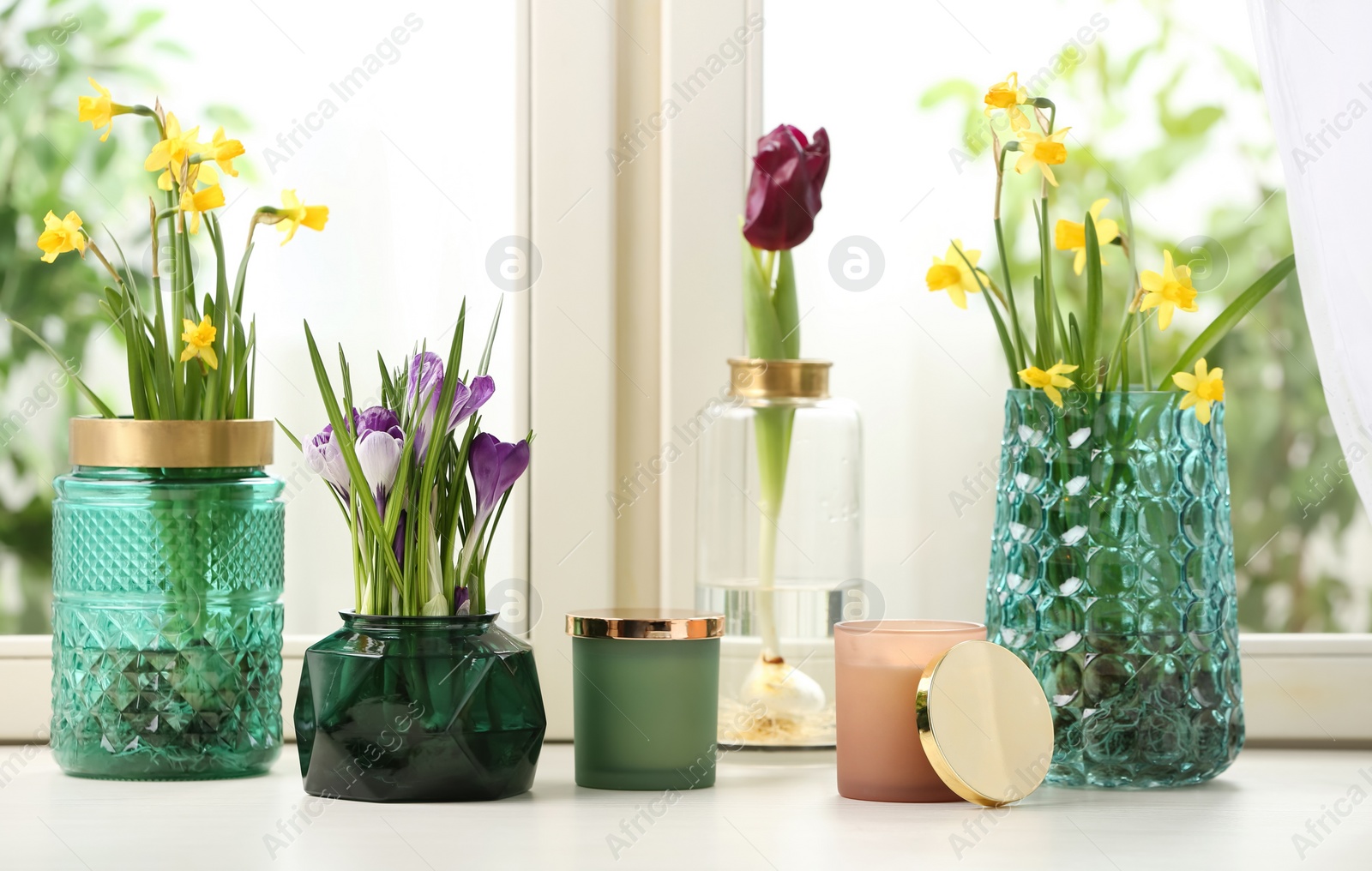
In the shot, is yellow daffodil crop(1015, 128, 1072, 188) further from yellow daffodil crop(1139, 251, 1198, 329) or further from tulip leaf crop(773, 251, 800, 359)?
tulip leaf crop(773, 251, 800, 359)

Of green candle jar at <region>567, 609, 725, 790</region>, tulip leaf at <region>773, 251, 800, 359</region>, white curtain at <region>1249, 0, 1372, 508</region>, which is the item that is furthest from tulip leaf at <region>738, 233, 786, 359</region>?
white curtain at <region>1249, 0, 1372, 508</region>

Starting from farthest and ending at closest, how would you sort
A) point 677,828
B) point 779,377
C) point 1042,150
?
point 779,377
point 1042,150
point 677,828

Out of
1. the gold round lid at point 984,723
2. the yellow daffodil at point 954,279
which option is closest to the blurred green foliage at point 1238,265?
the yellow daffodil at point 954,279

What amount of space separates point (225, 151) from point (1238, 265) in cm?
80

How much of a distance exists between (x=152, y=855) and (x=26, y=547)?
0.49 m

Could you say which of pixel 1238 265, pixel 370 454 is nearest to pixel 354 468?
pixel 370 454

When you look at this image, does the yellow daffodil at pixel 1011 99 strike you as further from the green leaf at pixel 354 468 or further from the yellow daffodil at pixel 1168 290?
the green leaf at pixel 354 468

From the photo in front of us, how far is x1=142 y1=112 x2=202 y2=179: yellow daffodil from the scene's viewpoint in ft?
2.81

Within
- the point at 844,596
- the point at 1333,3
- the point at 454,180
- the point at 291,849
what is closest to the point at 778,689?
the point at 844,596

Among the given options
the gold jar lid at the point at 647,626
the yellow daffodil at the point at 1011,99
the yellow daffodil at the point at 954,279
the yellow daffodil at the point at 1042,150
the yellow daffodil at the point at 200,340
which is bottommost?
the gold jar lid at the point at 647,626

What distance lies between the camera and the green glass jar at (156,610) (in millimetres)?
837

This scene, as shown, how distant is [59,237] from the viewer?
864 mm

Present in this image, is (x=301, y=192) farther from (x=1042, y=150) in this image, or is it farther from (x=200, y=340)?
(x=1042, y=150)

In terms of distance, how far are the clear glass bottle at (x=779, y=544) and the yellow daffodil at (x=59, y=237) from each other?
474 millimetres
